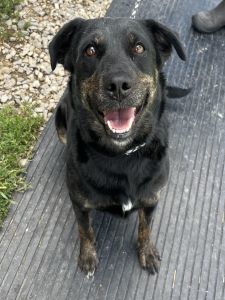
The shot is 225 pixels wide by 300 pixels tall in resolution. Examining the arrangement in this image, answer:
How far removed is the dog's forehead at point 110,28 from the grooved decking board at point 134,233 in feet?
4.30

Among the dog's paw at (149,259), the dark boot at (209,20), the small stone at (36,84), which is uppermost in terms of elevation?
the dark boot at (209,20)

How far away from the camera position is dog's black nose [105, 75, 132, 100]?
2162mm

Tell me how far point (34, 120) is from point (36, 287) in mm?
1361

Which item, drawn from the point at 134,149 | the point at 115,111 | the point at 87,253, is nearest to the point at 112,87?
the point at 115,111

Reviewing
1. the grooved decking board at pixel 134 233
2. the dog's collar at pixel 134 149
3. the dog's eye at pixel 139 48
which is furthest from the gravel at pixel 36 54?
the dog's eye at pixel 139 48

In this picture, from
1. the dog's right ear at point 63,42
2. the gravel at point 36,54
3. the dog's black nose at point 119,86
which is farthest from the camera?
the gravel at point 36,54

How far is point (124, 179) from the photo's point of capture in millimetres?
2570

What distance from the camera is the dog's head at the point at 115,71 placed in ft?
7.38

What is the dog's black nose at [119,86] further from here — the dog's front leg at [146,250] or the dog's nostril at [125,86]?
the dog's front leg at [146,250]

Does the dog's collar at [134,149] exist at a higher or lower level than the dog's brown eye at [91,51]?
lower

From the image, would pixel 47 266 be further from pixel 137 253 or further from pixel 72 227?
pixel 137 253

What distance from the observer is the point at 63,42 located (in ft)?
8.27

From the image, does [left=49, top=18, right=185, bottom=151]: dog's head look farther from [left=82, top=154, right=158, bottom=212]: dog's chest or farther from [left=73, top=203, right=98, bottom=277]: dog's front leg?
[left=73, top=203, right=98, bottom=277]: dog's front leg

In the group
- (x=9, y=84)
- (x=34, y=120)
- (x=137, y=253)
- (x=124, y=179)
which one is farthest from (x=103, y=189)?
(x=9, y=84)
